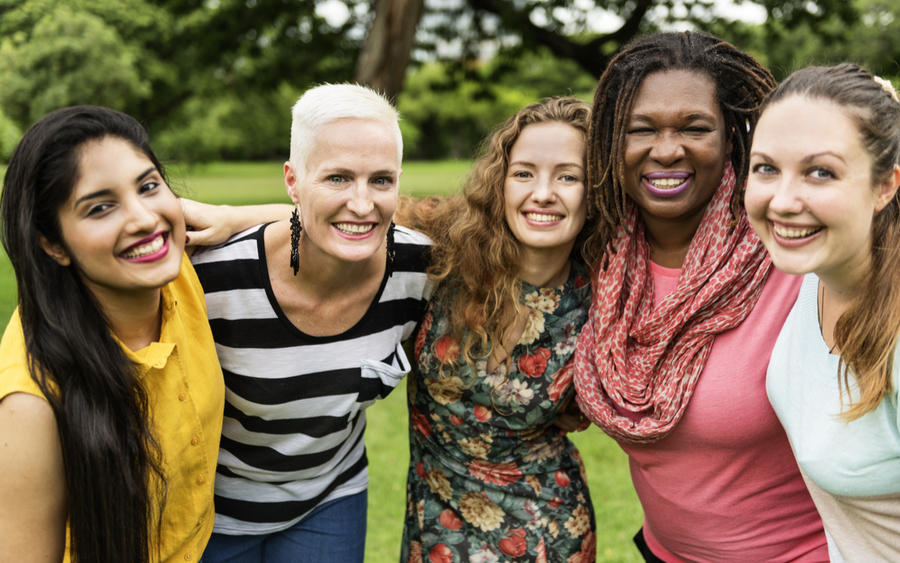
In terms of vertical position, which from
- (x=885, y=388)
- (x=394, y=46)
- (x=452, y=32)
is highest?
(x=452, y=32)

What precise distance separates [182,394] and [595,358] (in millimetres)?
1474

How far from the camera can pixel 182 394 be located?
7.09 feet

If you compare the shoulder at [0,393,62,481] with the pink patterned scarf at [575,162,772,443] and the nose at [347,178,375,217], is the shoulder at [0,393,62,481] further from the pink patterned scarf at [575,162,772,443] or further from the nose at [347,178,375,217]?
the pink patterned scarf at [575,162,772,443]

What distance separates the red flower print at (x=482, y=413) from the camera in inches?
109

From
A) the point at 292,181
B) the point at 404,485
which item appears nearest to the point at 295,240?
the point at 292,181

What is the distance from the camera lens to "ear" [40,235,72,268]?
1.88 m

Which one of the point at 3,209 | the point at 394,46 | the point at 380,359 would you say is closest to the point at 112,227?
the point at 3,209

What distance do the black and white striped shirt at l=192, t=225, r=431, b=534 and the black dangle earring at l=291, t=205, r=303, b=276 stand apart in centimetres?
11

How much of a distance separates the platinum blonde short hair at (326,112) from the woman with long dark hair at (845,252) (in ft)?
4.13

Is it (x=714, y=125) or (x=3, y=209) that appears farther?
(x=714, y=125)

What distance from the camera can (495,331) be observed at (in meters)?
2.78

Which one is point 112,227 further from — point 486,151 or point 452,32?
point 452,32

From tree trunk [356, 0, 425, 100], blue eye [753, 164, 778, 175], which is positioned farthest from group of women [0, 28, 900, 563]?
tree trunk [356, 0, 425, 100]

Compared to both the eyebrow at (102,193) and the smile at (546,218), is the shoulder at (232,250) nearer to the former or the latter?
the eyebrow at (102,193)
